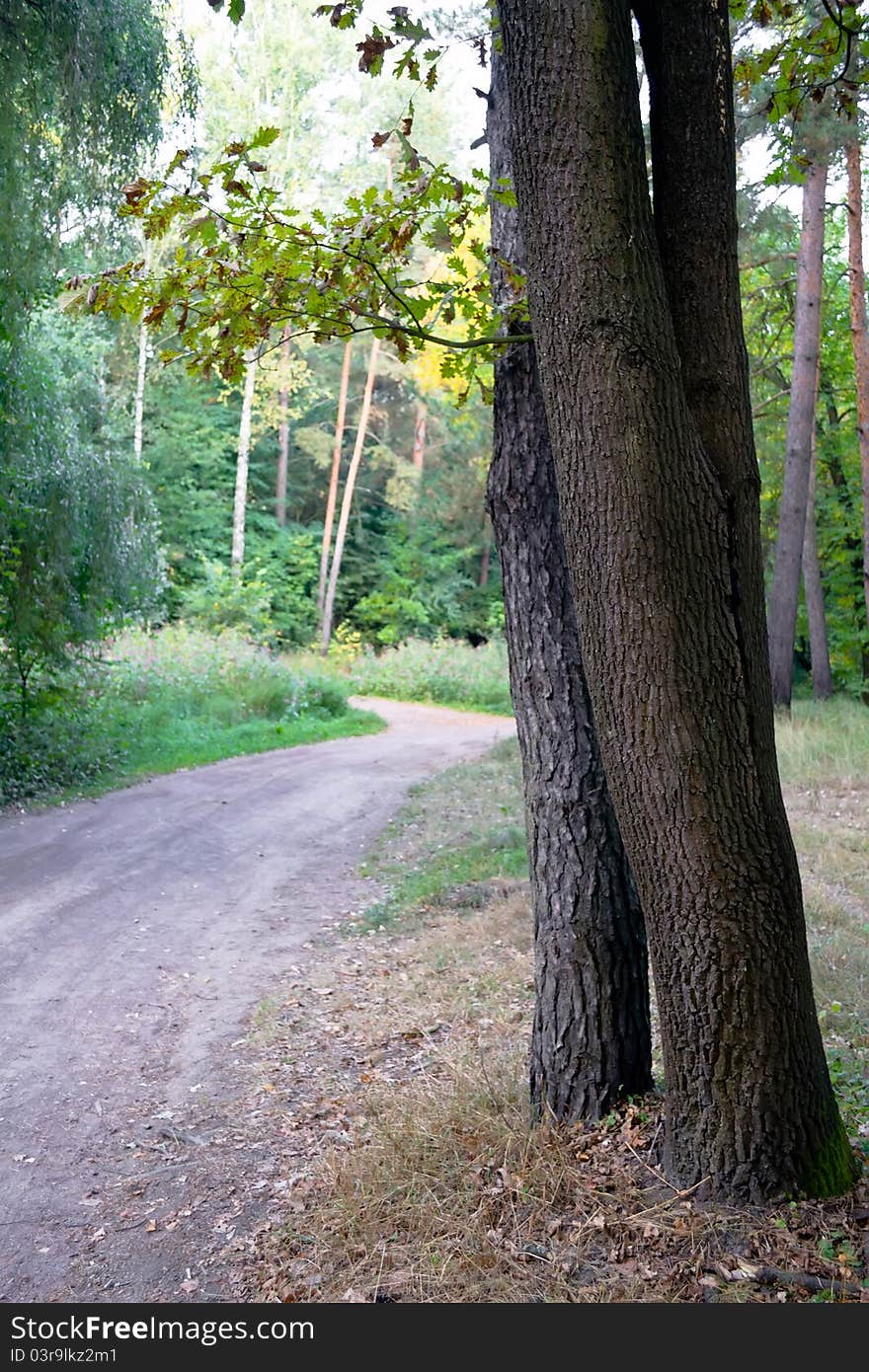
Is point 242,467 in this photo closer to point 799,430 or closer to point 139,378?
point 139,378

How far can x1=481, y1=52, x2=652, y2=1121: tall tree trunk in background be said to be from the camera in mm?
4203

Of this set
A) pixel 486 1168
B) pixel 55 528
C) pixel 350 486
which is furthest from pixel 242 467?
pixel 486 1168

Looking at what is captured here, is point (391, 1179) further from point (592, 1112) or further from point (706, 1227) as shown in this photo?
point (706, 1227)

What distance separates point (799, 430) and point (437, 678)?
14.4m

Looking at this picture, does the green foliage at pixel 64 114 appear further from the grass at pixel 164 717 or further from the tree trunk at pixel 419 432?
the tree trunk at pixel 419 432

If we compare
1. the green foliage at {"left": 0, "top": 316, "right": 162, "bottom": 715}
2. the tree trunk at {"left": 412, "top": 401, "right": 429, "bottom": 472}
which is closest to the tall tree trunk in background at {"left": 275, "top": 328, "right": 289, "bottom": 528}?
the tree trunk at {"left": 412, "top": 401, "right": 429, "bottom": 472}

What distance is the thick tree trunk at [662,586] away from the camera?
3.13 metres

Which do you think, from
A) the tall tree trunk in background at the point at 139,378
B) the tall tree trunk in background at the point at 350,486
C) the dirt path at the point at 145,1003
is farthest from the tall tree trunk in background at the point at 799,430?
the tall tree trunk in background at the point at 350,486

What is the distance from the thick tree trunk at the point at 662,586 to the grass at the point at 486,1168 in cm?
30

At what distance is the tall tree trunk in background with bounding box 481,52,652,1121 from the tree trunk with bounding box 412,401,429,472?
33.0 meters

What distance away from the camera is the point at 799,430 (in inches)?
639

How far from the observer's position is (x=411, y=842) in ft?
35.6

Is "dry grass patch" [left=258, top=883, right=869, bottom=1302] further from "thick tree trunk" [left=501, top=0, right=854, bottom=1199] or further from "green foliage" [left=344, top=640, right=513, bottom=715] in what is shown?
"green foliage" [left=344, top=640, right=513, bottom=715]
